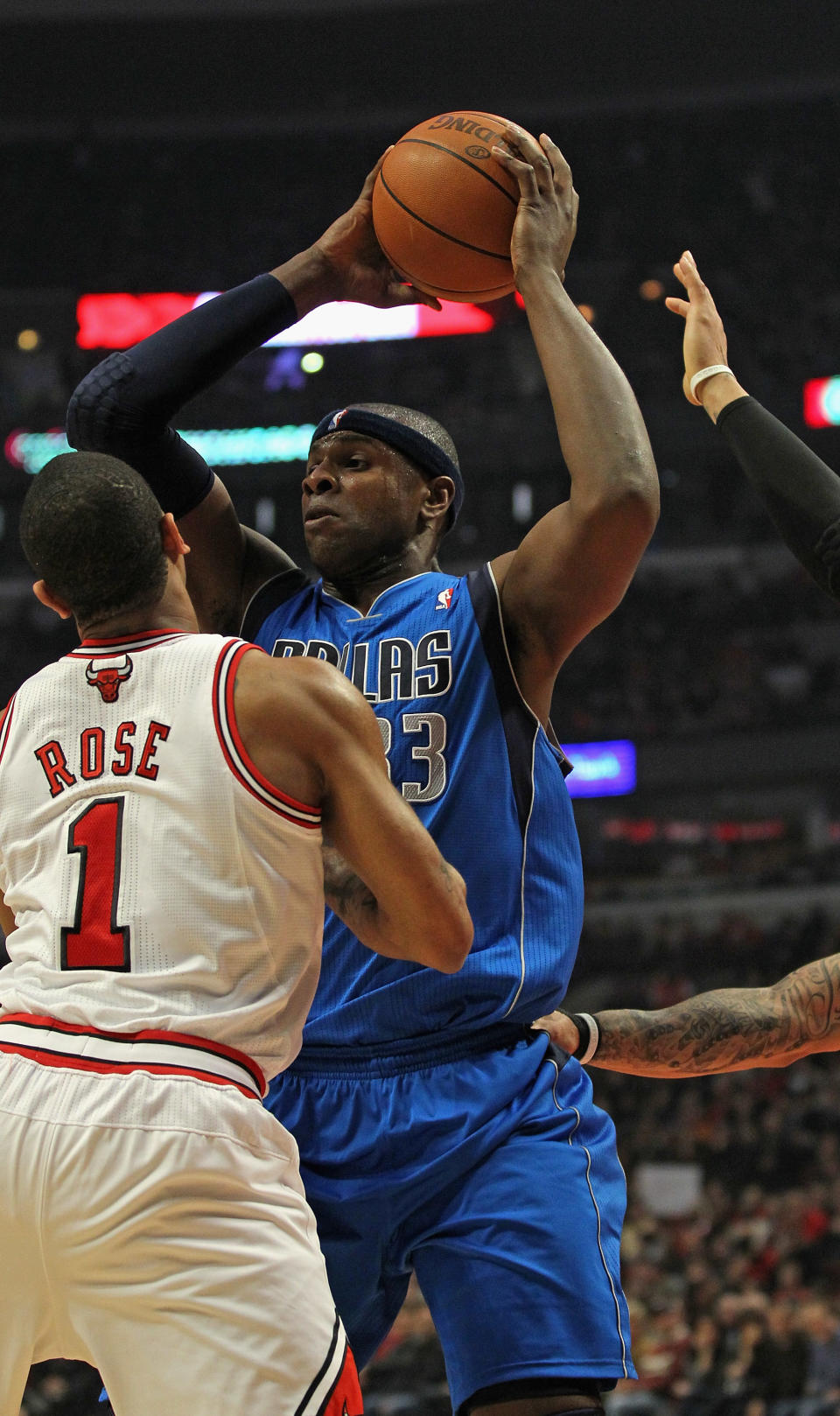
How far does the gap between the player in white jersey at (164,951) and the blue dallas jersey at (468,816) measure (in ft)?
1.85

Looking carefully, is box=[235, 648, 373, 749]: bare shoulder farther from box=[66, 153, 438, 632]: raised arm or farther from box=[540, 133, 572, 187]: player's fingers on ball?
box=[540, 133, 572, 187]: player's fingers on ball

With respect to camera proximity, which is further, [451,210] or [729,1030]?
[729,1030]

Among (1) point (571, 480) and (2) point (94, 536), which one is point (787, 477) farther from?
(2) point (94, 536)

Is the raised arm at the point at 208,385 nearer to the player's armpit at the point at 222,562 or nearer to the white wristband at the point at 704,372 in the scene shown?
the player's armpit at the point at 222,562

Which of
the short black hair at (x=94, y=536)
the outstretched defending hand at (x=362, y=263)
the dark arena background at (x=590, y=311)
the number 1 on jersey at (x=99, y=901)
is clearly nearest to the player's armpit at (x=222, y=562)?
the outstretched defending hand at (x=362, y=263)

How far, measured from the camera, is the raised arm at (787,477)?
2699 mm

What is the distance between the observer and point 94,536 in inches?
98.3

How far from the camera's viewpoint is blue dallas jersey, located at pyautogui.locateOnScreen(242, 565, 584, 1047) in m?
3.02

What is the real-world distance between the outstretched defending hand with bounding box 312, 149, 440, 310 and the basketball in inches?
2.9

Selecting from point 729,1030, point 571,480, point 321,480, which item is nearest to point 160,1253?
point 571,480

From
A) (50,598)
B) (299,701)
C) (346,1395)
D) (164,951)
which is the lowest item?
(346,1395)

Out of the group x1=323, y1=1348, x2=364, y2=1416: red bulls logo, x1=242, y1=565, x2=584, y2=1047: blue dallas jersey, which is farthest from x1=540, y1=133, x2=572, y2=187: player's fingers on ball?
x1=323, y1=1348, x2=364, y2=1416: red bulls logo

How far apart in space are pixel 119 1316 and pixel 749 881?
63.1ft

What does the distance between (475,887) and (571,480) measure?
2.86 ft
